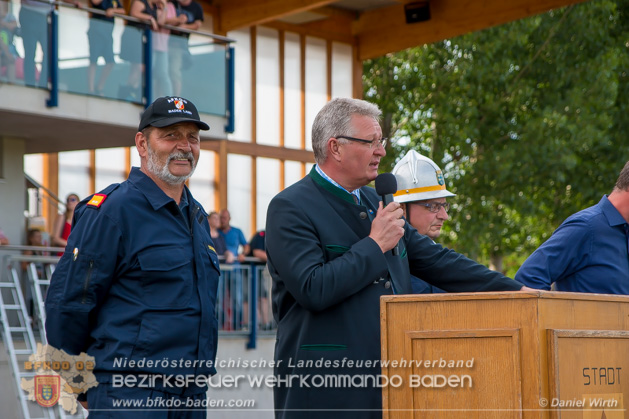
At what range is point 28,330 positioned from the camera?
12.0m

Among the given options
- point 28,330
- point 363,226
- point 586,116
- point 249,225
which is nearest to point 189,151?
point 363,226

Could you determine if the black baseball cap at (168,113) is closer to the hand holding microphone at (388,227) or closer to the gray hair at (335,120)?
the gray hair at (335,120)

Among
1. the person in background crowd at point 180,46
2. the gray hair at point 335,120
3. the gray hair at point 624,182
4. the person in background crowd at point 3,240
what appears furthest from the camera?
the person in background crowd at point 180,46

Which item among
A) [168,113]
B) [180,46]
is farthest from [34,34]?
[168,113]

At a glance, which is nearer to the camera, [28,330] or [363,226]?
[363,226]

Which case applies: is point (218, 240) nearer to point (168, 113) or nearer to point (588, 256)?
point (588, 256)

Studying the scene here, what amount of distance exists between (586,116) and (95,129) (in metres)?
→ 11.7

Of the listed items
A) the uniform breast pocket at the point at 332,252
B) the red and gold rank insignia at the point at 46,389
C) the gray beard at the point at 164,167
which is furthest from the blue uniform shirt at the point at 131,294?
the red and gold rank insignia at the point at 46,389

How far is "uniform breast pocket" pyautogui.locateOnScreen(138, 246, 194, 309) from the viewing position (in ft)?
13.7

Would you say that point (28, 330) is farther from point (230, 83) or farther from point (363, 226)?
point (363, 226)

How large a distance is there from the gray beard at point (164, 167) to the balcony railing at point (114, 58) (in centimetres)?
832

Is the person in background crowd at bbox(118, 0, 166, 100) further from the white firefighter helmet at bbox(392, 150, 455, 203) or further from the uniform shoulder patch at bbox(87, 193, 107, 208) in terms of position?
the uniform shoulder patch at bbox(87, 193, 107, 208)

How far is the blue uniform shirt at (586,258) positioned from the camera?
5.16 m

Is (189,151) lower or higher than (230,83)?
lower
